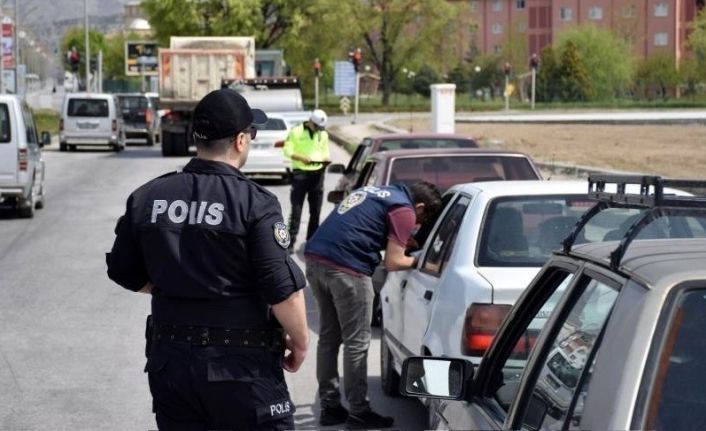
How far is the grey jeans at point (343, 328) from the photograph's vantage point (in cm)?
760

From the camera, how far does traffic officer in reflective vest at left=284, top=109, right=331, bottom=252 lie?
16734mm

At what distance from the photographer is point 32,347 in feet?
34.7

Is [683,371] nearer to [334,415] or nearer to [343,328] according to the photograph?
[343,328]

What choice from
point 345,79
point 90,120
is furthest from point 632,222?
point 345,79

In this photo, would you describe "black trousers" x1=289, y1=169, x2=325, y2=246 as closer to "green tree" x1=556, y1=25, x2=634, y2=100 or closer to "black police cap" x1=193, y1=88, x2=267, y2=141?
"black police cap" x1=193, y1=88, x2=267, y2=141

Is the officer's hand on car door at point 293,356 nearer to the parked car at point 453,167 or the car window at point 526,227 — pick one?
the car window at point 526,227

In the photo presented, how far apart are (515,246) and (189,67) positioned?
3285 centimetres

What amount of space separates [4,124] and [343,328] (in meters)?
14.0

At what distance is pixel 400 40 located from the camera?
94625mm

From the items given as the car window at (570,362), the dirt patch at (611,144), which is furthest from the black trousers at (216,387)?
the dirt patch at (611,144)

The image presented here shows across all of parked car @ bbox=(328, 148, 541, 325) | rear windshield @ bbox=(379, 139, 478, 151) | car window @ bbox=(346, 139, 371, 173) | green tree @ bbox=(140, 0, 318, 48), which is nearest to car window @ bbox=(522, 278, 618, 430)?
parked car @ bbox=(328, 148, 541, 325)

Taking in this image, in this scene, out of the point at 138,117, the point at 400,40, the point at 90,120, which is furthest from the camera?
the point at 400,40

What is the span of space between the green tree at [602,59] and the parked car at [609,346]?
9720 cm

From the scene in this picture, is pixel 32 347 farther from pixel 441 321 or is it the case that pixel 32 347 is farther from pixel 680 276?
pixel 680 276
